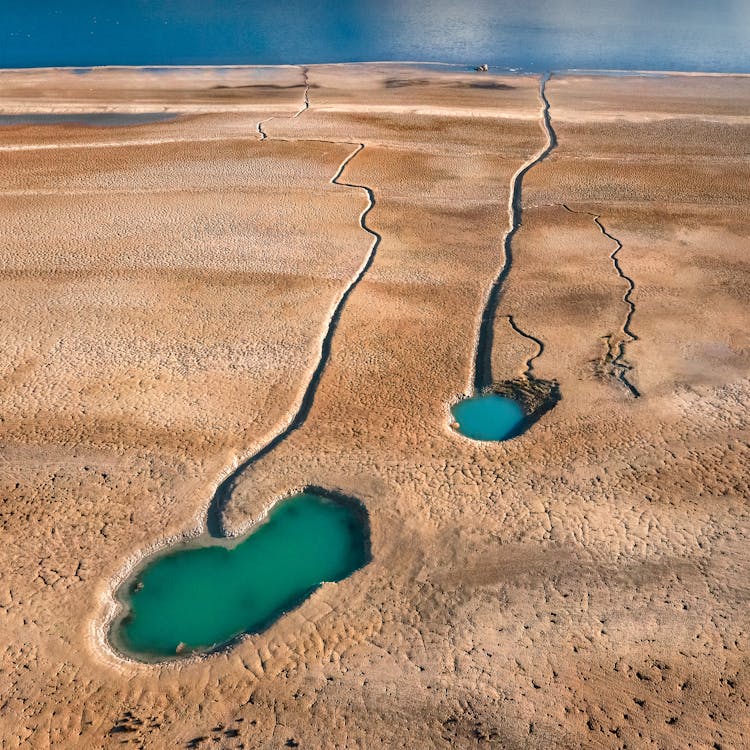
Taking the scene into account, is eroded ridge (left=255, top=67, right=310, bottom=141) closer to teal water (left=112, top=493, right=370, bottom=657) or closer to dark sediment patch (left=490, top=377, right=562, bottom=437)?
dark sediment patch (left=490, top=377, right=562, bottom=437)

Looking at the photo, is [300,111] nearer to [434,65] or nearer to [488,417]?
[434,65]

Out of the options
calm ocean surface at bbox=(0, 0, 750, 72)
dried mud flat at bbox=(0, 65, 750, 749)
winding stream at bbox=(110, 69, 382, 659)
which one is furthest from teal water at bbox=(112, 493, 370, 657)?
calm ocean surface at bbox=(0, 0, 750, 72)

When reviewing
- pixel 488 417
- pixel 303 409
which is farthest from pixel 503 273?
pixel 303 409

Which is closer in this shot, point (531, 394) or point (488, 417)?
point (488, 417)

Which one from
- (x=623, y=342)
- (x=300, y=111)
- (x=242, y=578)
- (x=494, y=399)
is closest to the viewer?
(x=242, y=578)

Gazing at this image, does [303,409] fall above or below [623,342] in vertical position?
below

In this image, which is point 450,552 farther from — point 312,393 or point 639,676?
point 312,393
